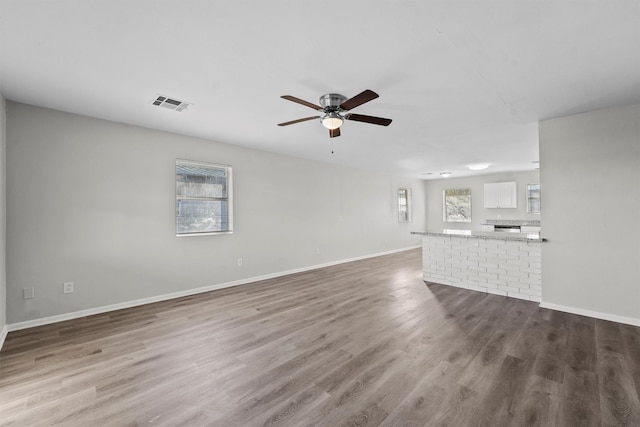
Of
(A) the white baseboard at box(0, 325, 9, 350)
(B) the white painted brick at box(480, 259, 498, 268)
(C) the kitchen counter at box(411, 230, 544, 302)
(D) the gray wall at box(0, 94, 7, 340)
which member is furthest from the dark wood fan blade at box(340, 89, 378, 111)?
(A) the white baseboard at box(0, 325, 9, 350)

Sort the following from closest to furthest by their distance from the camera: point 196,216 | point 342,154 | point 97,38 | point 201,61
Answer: point 97,38 → point 201,61 → point 196,216 → point 342,154

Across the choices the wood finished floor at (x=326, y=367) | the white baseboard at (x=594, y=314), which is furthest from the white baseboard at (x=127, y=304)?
the white baseboard at (x=594, y=314)

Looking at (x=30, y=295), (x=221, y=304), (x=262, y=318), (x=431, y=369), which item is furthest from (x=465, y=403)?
(x=30, y=295)

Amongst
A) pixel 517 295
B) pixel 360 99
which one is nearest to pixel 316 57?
pixel 360 99

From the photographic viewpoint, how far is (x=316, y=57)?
7.13 feet

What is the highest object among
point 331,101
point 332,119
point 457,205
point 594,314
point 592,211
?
point 331,101

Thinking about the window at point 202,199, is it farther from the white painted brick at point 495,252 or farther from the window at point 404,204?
the window at point 404,204

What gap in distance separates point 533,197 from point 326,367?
8801 millimetres

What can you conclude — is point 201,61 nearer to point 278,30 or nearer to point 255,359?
point 278,30

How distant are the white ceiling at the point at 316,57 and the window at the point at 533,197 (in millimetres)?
5522

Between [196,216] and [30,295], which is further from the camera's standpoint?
[196,216]

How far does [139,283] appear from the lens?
3830mm

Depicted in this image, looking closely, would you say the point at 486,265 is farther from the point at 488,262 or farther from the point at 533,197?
the point at 533,197

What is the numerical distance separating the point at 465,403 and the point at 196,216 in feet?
13.8
